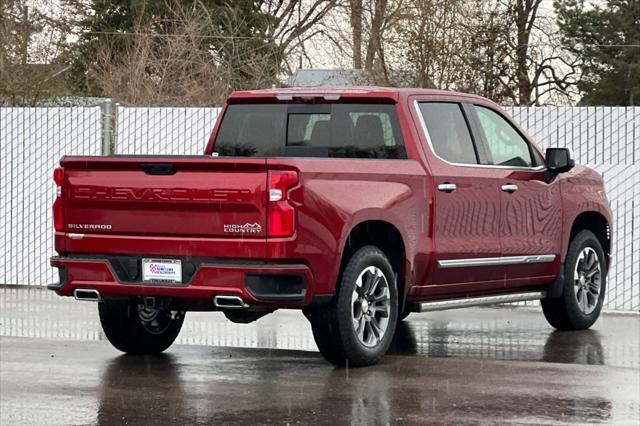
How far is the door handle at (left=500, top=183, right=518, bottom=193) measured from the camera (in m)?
12.2

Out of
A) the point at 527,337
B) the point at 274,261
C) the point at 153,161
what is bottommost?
the point at 527,337

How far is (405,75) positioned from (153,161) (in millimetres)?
21098

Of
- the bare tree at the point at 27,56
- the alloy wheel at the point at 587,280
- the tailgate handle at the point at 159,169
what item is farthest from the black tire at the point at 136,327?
the bare tree at the point at 27,56

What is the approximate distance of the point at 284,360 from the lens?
11148 millimetres

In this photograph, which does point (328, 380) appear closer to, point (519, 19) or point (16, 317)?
point (16, 317)

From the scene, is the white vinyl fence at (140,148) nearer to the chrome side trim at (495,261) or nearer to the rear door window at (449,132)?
the chrome side trim at (495,261)

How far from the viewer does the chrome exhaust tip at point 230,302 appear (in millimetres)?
10156

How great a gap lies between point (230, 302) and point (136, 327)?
1.51 meters

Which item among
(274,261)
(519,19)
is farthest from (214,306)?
(519,19)

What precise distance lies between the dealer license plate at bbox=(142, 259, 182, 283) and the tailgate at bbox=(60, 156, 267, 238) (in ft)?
0.63

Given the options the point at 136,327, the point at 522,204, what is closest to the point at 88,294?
the point at 136,327

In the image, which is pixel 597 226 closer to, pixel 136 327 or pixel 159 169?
pixel 136 327

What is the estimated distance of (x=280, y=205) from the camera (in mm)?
10055

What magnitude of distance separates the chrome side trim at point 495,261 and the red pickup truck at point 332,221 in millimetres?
17
